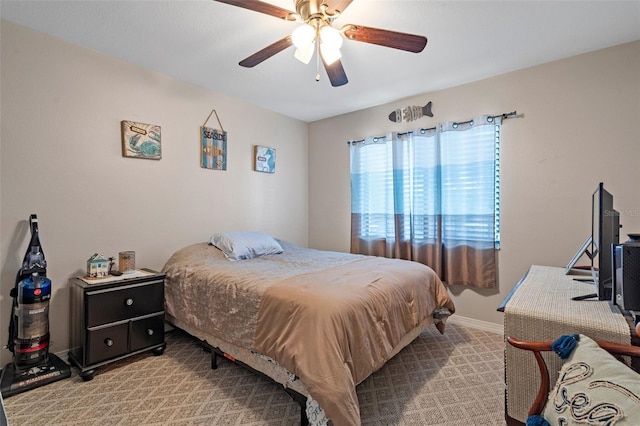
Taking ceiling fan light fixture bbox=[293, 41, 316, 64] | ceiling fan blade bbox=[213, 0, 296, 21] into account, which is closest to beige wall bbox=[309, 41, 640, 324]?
ceiling fan light fixture bbox=[293, 41, 316, 64]

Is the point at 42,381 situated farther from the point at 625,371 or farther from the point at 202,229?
the point at 625,371

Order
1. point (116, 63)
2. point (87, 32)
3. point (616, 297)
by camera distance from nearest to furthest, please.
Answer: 1. point (616, 297)
2. point (87, 32)
3. point (116, 63)

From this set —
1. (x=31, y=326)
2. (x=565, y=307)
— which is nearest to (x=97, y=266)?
(x=31, y=326)

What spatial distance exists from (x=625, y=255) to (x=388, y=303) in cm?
114

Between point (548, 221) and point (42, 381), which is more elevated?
point (548, 221)

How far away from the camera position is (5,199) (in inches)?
80.0

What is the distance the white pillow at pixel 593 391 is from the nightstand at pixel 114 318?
2.59m

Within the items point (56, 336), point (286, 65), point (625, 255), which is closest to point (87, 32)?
point (286, 65)

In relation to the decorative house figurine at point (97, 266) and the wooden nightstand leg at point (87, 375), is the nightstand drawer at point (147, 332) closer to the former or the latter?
the wooden nightstand leg at point (87, 375)

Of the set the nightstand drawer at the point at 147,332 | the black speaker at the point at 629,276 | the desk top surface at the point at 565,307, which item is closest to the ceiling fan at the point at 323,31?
the black speaker at the point at 629,276

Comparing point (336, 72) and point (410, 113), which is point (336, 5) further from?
point (410, 113)

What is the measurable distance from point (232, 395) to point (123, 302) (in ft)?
3.66

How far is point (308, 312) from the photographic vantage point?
60.7 inches

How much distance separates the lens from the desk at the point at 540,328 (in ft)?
3.91
